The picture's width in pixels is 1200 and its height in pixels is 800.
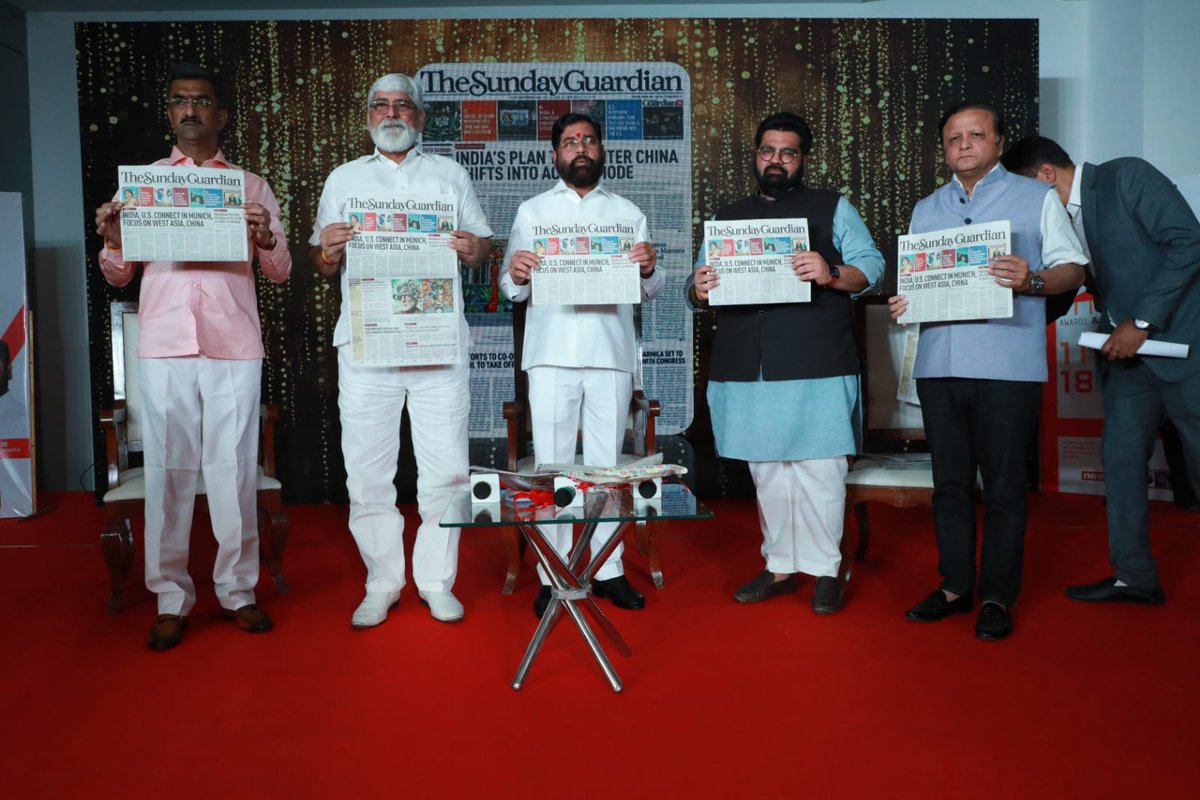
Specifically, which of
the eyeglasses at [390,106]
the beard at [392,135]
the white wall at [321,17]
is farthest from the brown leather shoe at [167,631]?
the white wall at [321,17]

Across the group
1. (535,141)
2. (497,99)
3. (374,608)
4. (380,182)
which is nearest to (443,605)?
(374,608)

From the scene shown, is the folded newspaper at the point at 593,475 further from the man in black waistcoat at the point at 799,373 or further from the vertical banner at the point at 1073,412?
the vertical banner at the point at 1073,412

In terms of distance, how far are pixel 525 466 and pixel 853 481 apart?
1.30 metres

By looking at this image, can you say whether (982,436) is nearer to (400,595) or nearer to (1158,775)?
(1158,775)

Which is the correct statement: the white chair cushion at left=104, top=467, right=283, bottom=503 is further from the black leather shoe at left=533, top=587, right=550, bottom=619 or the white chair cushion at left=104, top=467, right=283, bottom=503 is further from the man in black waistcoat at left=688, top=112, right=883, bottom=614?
the man in black waistcoat at left=688, top=112, right=883, bottom=614

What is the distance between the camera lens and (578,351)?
3.22 meters

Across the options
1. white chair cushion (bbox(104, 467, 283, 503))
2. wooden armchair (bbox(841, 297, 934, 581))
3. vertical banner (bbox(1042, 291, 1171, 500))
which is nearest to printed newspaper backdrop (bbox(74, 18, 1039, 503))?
vertical banner (bbox(1042, 291, 1171, 500))

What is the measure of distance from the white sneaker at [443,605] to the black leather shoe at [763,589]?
1.03m

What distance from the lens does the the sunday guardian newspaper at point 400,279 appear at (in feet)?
→ 9.66

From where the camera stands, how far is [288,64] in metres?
5.17

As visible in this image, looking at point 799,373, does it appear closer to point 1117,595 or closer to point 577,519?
point 577,519

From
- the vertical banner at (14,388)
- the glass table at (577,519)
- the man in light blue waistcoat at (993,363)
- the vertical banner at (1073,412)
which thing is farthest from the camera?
the vertical banner at (1073,412)

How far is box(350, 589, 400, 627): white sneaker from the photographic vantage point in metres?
3.03

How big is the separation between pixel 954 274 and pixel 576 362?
1.31m
